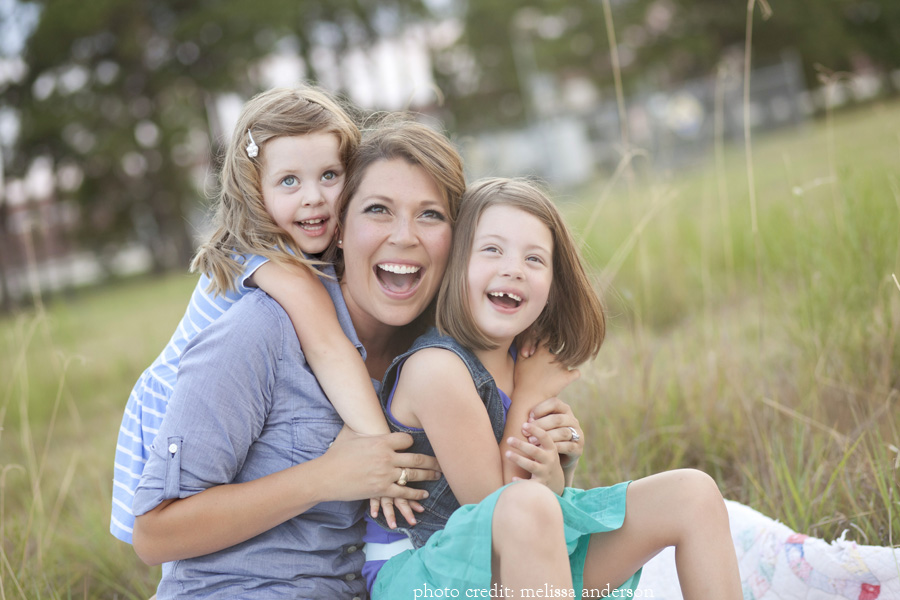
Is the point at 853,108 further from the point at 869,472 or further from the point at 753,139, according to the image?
the point at 869,472

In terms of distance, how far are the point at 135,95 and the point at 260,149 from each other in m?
18.8

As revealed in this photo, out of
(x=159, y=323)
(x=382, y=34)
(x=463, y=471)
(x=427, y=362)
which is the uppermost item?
(x=382, y=34)

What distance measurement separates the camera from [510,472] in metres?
1.77

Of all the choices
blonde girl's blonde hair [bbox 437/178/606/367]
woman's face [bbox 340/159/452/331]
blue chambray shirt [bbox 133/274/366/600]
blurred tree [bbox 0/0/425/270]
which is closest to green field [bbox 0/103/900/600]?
blonde girl's blonde hair [bbox 437/178/606/367]

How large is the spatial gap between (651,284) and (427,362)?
10.1 ft

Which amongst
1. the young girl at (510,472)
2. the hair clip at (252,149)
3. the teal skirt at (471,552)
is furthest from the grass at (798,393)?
the hair clip at (252,149)

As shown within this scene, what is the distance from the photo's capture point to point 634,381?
289cm

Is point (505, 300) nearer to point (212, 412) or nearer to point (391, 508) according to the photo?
point (391, 508)

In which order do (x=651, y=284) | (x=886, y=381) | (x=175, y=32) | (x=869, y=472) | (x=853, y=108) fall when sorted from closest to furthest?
(x=869, y=472), (x=886, y=381), (x=651, y=284), (x=175, y=32), (x=853, y=108)

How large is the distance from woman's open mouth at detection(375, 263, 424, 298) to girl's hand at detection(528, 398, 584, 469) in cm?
42

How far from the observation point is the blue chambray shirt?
5.26ft

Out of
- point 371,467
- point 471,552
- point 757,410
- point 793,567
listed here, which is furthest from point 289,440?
point 757,410

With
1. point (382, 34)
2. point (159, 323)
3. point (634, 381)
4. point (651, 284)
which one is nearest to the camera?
point (634, 381)

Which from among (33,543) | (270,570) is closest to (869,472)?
(270,570)
